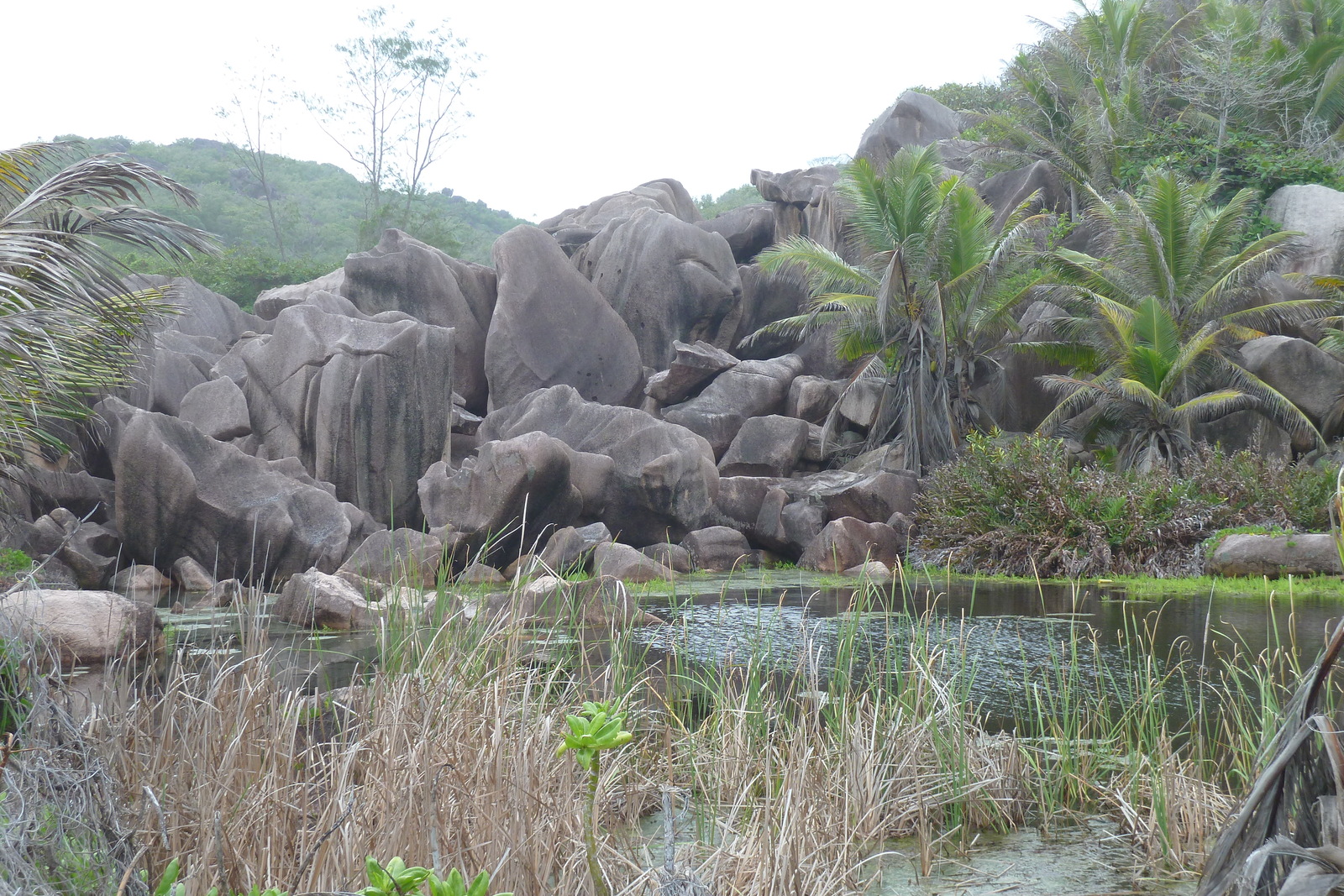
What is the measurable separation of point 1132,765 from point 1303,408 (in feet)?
54.2

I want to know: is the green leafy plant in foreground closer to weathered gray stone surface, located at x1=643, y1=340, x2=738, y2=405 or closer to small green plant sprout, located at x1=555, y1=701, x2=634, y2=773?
small green plant sprout, located at x1=555, y1=701, x2=634, y2=773

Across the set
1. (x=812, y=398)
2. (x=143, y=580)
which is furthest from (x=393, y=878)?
(x=812, y=398)

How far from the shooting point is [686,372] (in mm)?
20578

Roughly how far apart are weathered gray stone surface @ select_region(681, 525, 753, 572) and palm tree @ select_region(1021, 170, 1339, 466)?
583 centimetres

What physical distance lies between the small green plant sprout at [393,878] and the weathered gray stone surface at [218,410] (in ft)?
53.6

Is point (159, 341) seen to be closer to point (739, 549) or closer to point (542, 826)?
point (739, 549)

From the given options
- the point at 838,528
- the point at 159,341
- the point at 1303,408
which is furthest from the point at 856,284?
the point at 159,341

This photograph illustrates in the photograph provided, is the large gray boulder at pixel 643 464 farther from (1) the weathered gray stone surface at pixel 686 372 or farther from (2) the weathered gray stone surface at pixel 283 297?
(2) the weathered gray stone surface at pixel 283 297

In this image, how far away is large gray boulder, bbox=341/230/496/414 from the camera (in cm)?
2034

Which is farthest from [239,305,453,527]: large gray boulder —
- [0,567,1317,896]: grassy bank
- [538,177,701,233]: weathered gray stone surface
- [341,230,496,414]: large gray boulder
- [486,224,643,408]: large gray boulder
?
[0,567,1317,896]: grassy bank

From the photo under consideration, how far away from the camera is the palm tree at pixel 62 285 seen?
7.80 metres

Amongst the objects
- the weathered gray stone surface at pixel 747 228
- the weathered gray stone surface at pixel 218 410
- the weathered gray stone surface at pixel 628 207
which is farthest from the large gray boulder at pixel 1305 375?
the weathered gray stone surface at pixel 218 410

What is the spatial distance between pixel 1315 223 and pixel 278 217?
33.9 metres

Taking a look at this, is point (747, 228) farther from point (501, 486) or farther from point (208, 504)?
point (208, 504)
